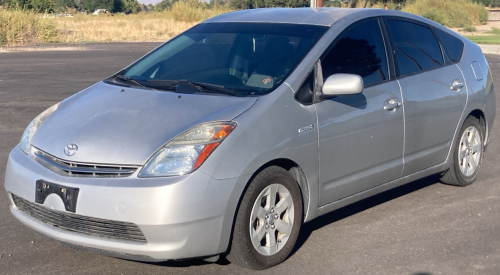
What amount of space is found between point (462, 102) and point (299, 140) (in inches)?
91.1

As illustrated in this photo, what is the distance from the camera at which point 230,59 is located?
4984mm

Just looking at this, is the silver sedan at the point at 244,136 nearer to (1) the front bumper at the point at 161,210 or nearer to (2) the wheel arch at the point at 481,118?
(1) the front bumper at the point at 161,210

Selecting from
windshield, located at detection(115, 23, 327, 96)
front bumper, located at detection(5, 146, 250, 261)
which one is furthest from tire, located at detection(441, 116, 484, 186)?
front bumper, located at detection(5, 146, 250, 261)

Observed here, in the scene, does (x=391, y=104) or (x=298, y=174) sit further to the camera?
A: (x=391, y=104)

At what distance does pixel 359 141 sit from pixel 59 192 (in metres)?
2.23

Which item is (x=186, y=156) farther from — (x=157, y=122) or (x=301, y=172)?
(x=301, y=172)

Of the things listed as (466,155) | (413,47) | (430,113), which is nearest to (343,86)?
(430,113)

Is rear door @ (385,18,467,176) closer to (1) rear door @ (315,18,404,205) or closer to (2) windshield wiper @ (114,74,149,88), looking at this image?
(1) rear door @ (315,18,404,205)

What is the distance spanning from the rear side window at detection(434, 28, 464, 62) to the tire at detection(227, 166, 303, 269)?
261 centimetres

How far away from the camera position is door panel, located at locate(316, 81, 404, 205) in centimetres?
459

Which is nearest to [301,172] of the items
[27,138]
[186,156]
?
[186,156]

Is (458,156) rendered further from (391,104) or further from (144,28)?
(144,28)

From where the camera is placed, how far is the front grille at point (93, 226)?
377 centimetres

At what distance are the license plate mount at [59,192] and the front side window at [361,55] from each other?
2021 mm
